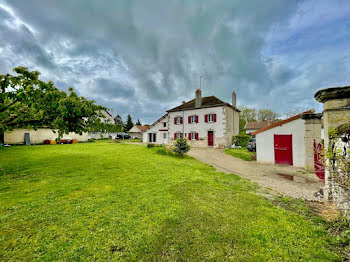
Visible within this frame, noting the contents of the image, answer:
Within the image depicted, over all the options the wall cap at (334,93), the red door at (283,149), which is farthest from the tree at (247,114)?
the wall cap at (334,93)

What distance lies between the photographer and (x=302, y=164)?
28.4ft

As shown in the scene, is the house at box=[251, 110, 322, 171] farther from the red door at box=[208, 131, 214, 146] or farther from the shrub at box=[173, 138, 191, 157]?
the red door at box=[208, 131, 214, 146]

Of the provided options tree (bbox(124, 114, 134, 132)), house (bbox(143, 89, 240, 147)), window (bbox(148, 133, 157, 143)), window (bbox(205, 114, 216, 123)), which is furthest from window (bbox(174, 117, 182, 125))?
tree (bbox(124, 114, 134, 132))

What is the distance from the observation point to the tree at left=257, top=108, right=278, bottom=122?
40.4 m

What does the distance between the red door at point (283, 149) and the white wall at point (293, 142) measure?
17 centimetres

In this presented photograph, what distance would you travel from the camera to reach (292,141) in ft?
29.7

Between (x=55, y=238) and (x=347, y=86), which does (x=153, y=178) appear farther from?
(x=347, y=86)

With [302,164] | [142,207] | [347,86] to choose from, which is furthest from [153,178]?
[302,164]

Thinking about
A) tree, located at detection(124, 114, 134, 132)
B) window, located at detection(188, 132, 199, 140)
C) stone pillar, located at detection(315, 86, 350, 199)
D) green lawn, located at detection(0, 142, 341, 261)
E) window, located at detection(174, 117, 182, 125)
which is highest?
tree, located at detection(124, 114, 134, 132)

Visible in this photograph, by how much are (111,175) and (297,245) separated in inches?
236

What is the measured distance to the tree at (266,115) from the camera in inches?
1590

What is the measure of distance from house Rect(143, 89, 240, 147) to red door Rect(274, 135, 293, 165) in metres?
9.25

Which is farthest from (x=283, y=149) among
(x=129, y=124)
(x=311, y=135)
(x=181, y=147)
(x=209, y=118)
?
(x=129, y=124)

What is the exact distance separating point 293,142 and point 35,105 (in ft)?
43.8
